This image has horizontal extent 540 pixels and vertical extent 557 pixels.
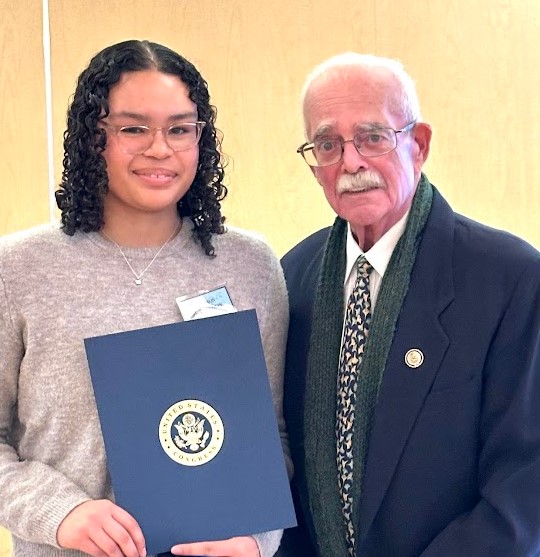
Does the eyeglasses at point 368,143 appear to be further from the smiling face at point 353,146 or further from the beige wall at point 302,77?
the beige wall at point 302,77

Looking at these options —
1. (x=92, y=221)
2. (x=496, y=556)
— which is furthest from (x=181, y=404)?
(x=496, y=556)

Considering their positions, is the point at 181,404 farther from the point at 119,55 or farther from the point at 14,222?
the point at 14,222

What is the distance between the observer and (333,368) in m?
1.80

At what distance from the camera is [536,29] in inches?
129

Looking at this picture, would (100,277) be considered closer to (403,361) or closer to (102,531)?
(102,531)

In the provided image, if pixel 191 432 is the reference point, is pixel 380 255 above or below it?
above

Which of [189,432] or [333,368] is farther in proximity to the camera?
[333,368]

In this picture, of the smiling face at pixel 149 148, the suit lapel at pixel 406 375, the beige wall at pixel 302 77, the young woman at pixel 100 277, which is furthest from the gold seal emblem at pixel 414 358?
the beige wall at pixel 302 77

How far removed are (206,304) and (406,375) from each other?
16.5 inches

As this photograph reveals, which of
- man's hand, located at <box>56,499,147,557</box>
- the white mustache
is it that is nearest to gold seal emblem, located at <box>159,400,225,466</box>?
man's hand, located at <box>56,499,147,557</box>

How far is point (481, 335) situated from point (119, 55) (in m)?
0.88

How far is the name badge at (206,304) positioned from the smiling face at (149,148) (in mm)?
191

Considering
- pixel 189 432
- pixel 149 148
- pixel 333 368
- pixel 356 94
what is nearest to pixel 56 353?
pixel 189 432

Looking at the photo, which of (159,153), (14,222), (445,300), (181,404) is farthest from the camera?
(14,222)
